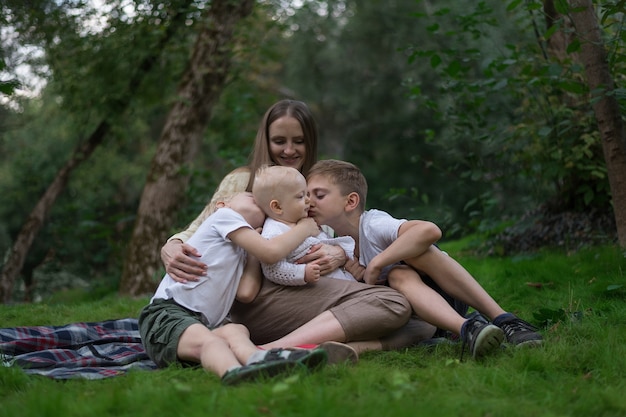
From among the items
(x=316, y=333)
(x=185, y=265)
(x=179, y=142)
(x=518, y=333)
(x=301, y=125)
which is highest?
(x=179, y=142)

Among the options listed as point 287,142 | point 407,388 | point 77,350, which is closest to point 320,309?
point 407,388

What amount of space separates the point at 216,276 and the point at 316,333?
53 cm

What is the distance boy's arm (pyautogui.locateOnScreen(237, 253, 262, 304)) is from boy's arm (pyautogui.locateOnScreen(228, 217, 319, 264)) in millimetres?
173

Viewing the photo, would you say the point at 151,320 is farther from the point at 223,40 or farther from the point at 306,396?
the point at 223,40

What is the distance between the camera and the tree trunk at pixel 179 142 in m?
7.59

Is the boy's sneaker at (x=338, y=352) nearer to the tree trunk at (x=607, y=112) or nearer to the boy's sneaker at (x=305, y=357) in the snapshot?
the boy's sneaker at (x=305, y=357)

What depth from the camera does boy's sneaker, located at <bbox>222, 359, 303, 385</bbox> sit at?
242cm

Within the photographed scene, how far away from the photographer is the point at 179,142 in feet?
25.5

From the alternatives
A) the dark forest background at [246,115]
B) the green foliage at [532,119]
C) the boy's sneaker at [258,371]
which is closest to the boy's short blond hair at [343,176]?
the boy's sneaker at [258,371]

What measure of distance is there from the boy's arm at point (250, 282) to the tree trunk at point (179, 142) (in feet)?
14.9

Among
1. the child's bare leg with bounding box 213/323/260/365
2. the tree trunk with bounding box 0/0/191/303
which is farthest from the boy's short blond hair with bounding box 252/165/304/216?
the tree trunk with bounding box 0/0/191/303

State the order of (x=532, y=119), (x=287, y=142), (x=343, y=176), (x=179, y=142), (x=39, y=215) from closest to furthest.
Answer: (x=343, y=176)
(x=287, y=142)
(x=532, y=119)
(x=179, y=142)
(x=39, y=215)

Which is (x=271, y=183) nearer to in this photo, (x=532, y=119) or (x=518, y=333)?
(x=518, y=333)

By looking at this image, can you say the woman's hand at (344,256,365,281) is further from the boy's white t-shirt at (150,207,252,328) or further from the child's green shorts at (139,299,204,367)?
the child's green shorts at (139,299,204,367)
